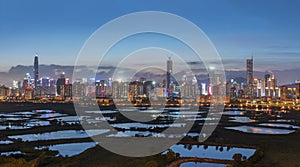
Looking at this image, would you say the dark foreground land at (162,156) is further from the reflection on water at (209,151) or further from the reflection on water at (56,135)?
the reflection on water at (56,135)

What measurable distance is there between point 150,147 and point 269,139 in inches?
378

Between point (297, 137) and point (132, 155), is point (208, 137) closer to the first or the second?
point (297, 137)

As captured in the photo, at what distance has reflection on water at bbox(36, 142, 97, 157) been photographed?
20647 millimetres

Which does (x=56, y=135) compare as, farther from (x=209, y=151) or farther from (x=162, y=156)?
(x=209, y=151)

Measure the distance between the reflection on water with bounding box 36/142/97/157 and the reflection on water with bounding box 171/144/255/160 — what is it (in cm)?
555

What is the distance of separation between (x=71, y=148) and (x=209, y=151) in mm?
8549

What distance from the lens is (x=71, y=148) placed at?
22.3 meters

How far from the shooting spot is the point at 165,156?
18.7 m

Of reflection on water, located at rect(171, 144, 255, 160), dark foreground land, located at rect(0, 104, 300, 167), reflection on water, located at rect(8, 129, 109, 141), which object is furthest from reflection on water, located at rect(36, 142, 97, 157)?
reflection on water, located at rect(171, 144, 255, 160)

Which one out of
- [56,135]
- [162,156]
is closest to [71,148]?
[56,135]

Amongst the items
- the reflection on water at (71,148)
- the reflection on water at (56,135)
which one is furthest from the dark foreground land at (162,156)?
the reflection on water at (56,135)

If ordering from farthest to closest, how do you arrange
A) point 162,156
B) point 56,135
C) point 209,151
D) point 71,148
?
point 56,135, point 71,148, point 209,151, point 162,156

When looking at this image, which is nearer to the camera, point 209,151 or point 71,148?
point 209,151

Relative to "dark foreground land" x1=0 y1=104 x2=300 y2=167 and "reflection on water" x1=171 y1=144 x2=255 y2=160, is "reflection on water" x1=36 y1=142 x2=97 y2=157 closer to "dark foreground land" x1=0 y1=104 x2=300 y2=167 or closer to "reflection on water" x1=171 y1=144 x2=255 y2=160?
"dark foreground land" x1=0 y1=104 x2=300 y2=167
